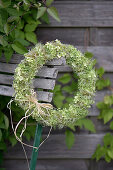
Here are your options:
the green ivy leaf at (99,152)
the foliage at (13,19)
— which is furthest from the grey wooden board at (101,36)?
the green ivy leaf at (99,152)

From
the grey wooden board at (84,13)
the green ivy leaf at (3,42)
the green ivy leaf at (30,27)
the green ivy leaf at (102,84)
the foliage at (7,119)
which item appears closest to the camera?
the green ivy leaf at (3,42)

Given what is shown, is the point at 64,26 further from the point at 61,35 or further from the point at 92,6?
the point at 92,6

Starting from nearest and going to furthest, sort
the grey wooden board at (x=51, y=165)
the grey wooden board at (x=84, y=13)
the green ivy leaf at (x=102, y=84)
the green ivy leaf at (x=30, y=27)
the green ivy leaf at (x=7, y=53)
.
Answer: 1. the green ivy leaf at (x=7, y=53)
2. the green ivy leaf at (x=30, y=27)
3. the grey wooden board at (x=84, y=13)
4. the green ivy leaf at (x=102, y=84)
5. the grey wooden board at (x=51, y=165)

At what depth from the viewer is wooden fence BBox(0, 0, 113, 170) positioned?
1.69 meters

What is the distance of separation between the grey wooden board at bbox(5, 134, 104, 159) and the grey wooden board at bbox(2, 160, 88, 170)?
Result: 6 centimetres

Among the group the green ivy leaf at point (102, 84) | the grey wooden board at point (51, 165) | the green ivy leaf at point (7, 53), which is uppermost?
the green ivy leaf at point (7, 53)

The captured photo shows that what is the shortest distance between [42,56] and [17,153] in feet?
3.36

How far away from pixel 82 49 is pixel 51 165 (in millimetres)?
880

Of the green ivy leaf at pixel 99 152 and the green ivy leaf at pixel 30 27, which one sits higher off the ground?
the green ivy leaf at pixel 30 27

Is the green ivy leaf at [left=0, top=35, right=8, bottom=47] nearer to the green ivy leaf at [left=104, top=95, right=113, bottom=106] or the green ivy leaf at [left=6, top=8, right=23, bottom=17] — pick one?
the green ivy leaf at [left=6, top=8, right=23, bottom=17]

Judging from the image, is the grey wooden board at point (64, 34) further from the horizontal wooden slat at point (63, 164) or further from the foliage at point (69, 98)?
the horizontal wooden slat at point (63, 164)

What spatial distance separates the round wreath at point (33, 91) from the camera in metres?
1.08

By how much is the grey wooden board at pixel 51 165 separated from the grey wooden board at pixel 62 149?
0.19 ft

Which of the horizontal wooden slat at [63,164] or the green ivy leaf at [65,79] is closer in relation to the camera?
the green ivy leaf at [65,79]
